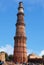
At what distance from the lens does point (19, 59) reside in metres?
44.4

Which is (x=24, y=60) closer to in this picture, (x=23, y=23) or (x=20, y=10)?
(x=23, y=23)

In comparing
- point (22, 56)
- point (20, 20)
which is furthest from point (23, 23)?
point (22, 56)

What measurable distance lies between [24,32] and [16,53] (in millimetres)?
4746

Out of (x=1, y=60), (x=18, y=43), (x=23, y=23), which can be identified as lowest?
(x=1, y=60)

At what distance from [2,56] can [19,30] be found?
1777 centimetres

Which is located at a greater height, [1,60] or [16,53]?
[16,53]

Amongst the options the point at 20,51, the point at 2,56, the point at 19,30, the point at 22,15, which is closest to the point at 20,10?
the point at 22,15

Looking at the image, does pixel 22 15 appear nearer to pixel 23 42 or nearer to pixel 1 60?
pixel 23 42

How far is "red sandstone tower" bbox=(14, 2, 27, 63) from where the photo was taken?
1754 inches

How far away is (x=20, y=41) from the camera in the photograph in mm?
45281

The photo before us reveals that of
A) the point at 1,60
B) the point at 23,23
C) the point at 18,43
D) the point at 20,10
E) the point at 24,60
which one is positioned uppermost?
the point at 20,10

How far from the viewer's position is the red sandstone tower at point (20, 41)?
44562mm

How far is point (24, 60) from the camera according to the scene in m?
44.8

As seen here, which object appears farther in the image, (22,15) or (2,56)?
(22,15)
